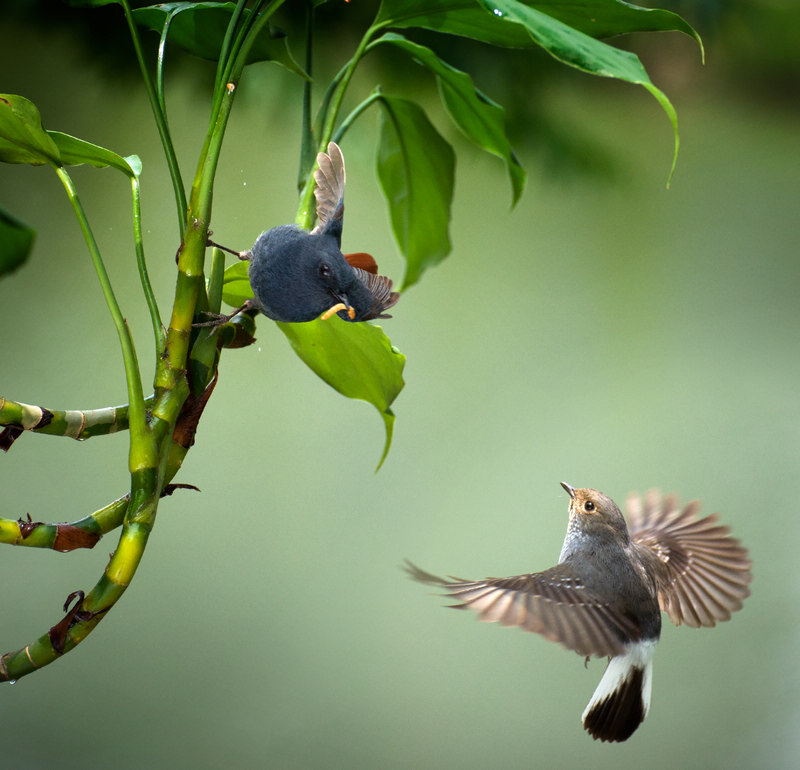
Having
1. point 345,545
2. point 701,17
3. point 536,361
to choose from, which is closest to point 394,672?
point 345,545

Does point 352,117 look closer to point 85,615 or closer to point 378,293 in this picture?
point 378,293

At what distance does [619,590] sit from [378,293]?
31 cm

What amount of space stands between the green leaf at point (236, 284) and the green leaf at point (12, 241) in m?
0.18

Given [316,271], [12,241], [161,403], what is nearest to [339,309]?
[316,271]

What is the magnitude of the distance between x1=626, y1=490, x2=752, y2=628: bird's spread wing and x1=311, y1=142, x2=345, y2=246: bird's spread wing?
1.36 feet

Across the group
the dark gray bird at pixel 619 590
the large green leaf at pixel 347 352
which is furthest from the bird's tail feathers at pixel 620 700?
the large green leaf at pixel 347 352

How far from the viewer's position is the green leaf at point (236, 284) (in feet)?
1.96

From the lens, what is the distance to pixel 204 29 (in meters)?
0.65

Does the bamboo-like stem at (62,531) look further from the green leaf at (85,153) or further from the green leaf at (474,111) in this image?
the green leaf at (474,111)

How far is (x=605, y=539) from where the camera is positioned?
2.09ft

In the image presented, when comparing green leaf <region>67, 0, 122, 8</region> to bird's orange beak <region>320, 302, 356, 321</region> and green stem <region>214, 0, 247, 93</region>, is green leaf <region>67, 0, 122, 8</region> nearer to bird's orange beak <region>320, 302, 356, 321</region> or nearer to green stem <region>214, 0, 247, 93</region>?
green stem <region>214, 0, 247, 93</region>

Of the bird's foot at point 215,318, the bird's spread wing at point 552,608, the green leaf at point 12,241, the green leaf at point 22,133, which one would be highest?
the green leaf at point 22,133

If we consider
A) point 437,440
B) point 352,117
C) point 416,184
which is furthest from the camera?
point 437,440

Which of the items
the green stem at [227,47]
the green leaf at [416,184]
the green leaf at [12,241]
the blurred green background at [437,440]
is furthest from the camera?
the blurred green background at [437,440]
